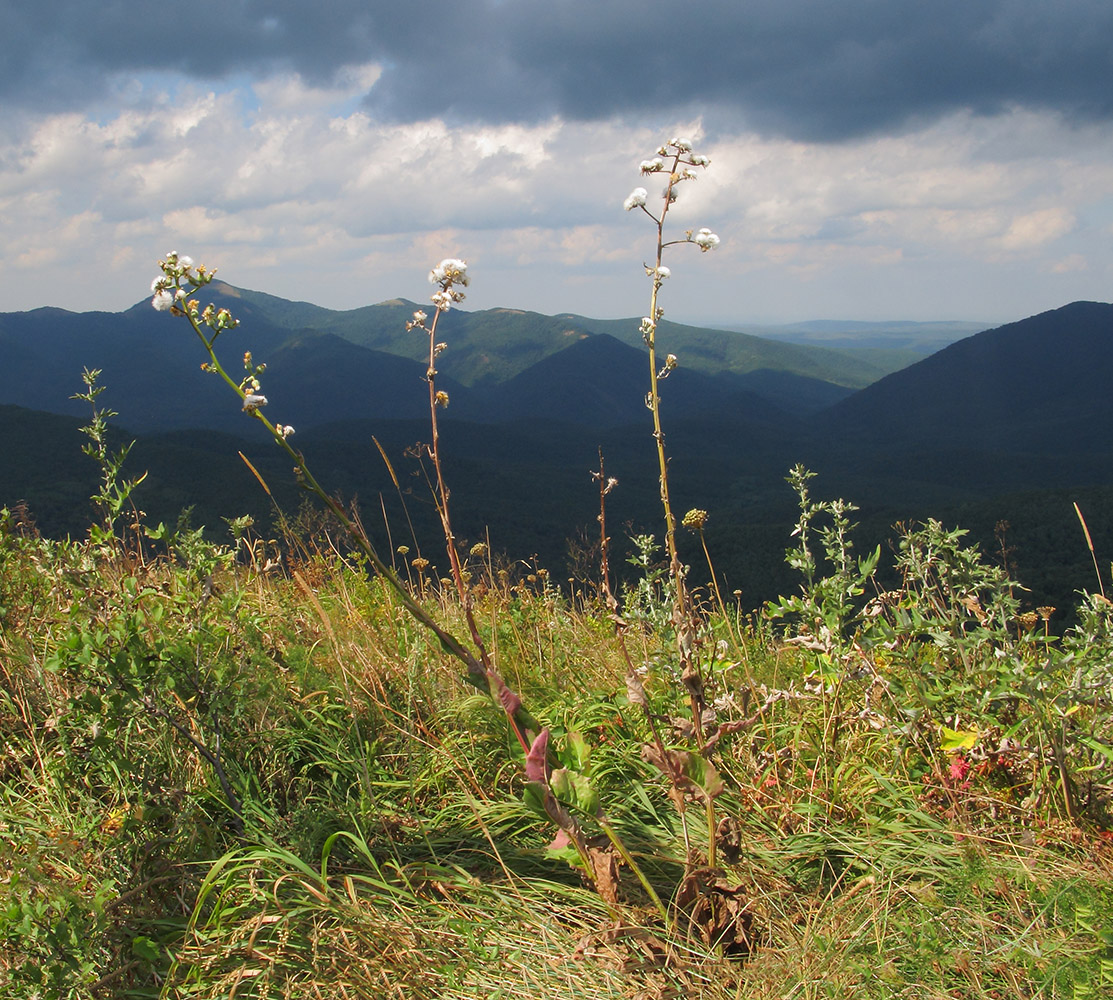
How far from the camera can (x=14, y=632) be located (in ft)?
8.73

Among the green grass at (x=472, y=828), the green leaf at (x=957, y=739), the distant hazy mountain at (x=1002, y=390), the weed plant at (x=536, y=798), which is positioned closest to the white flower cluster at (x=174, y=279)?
the weed plant at (x=536, y=798)

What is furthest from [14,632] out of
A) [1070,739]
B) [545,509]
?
[545,509]

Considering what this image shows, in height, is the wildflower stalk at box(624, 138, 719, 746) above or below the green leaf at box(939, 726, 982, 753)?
above

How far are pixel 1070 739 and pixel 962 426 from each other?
138011 mm

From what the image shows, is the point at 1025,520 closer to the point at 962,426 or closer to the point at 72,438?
the point at 72,438

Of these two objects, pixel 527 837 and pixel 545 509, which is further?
pixel 545 509

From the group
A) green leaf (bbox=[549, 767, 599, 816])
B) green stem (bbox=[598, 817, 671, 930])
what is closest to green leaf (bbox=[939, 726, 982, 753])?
→ green stem (bbox=[598, 817, 671, 930])

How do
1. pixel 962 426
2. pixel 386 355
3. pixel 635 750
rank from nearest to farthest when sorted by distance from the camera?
pixel 635 750, pixel 962 426, pixel 386 355

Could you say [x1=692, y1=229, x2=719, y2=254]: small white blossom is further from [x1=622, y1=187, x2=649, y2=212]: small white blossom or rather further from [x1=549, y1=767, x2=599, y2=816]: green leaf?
[x1=549, y1=767, x2=599, y2=816]: green leaf

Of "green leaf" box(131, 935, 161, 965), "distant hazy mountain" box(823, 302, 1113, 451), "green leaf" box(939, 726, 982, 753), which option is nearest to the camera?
"green leaf" box(131, 935, 161, 965)

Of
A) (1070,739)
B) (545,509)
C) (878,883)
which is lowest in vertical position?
(545,509)

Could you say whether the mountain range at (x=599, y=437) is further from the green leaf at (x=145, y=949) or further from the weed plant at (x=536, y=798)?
the green leaf at (x=145, y=949)

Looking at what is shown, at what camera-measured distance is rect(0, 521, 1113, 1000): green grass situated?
1563 mm

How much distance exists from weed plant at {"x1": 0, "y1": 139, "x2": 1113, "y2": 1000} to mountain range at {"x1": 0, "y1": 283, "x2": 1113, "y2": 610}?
2.33 feet
